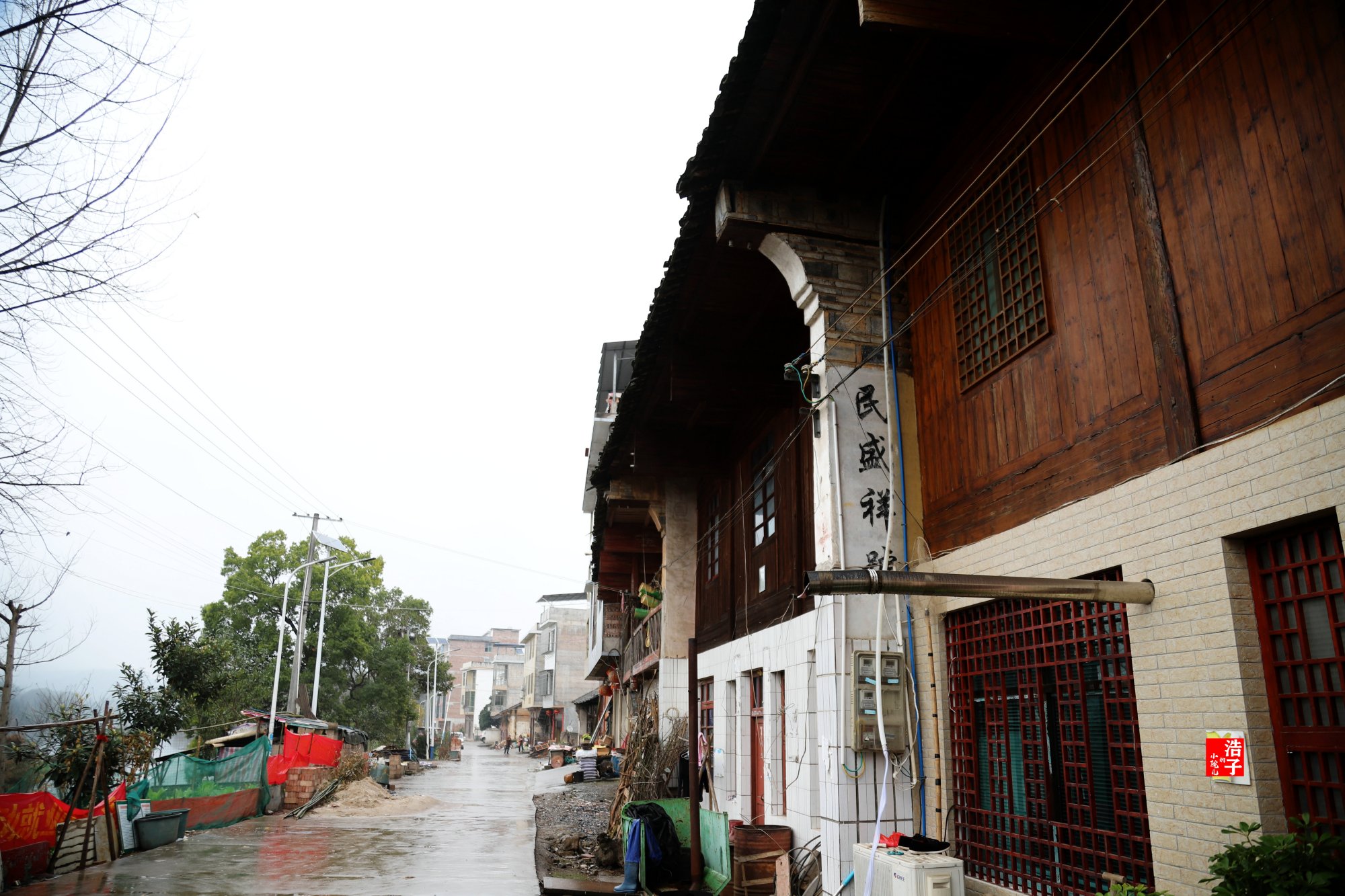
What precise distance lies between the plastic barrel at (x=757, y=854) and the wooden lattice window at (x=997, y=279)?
5.62 meters

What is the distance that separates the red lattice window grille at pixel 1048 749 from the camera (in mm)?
5488

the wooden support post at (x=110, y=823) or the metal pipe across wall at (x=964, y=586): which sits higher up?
the metal pipe across wall at (x=964, y=586)

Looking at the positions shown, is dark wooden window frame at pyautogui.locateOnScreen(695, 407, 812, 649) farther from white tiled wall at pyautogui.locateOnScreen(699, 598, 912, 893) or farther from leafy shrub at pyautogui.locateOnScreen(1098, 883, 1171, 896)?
leafy shrub at pyautogui.locateOnScreen(1098, 883, 1171, 896)

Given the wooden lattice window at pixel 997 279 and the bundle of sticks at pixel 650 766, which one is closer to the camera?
the wooden lattice window at pixel 997 279

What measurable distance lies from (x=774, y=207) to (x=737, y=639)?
23.4 feet

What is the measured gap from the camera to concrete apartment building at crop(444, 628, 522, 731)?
409ft

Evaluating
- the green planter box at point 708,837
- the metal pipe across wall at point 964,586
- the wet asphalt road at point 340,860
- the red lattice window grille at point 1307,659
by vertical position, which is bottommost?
the wet asphalt road at point 340,860

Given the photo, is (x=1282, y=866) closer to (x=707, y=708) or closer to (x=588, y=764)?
(x=707, y=708)

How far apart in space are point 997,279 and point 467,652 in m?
136

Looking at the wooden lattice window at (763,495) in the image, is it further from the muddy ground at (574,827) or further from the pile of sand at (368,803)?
the pile of sand at (368,803)

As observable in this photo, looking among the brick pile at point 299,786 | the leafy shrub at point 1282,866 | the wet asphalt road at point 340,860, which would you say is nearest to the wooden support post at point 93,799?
the wet asphalt road at point 340,860

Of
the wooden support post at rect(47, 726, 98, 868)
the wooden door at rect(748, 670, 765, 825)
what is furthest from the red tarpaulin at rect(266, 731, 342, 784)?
the wooden door at rect(748, 670, 765, 825)

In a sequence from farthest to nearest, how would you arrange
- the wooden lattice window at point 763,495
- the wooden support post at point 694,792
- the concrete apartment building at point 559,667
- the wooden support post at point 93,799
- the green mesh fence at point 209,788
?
the concrete apartment building at point 559,667
the green mesh fence at point 209,788
the wooden support post at point 93,799
the wooden lattice window at point 763,495
the wooden support post at point 694,792

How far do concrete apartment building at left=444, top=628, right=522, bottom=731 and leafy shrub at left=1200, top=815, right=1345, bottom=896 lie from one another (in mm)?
125301
